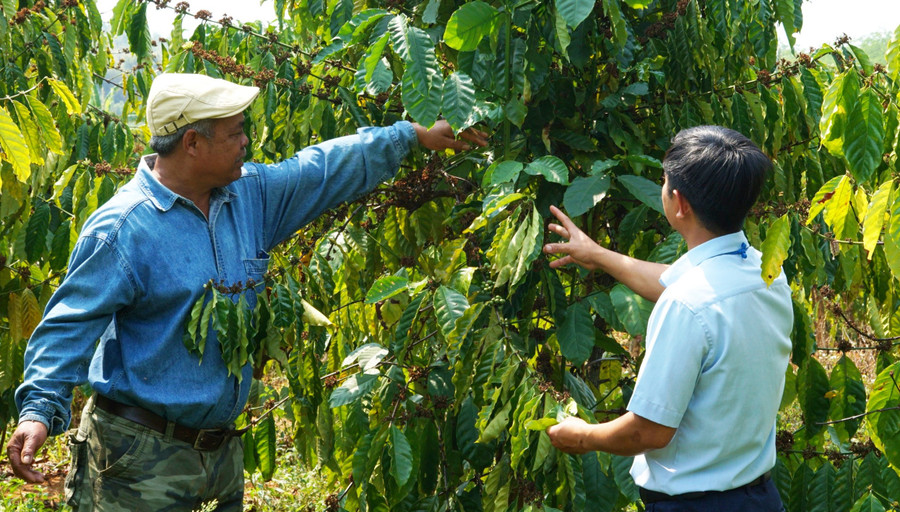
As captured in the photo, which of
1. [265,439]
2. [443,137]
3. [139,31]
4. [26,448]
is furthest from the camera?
[139,31]

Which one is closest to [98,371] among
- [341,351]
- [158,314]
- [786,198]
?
[158,314]

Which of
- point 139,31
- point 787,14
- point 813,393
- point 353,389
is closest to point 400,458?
point 353,389

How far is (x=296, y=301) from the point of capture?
1.86 m

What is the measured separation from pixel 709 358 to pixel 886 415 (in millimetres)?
589

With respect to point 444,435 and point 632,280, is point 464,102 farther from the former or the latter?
point 444,435

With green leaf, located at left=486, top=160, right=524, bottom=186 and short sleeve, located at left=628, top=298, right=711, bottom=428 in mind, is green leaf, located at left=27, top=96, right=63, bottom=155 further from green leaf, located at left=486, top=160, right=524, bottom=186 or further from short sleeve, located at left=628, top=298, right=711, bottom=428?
short sleeve, located at left=628, top=298, right=711, bottom=428

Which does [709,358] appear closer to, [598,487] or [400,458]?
[598,487]

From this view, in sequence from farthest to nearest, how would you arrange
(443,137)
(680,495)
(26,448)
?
(443,137)
(26,448)
(680,495)

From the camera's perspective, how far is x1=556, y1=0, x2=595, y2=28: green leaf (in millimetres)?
1535

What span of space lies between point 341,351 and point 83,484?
740mm

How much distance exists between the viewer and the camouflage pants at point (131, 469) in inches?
78.7

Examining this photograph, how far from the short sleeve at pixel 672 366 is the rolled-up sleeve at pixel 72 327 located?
43.8 inches

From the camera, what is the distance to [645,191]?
1.83m

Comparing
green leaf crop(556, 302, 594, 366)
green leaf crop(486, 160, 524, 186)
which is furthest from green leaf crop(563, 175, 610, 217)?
green leaf crop(556, 302, 594, 366)
